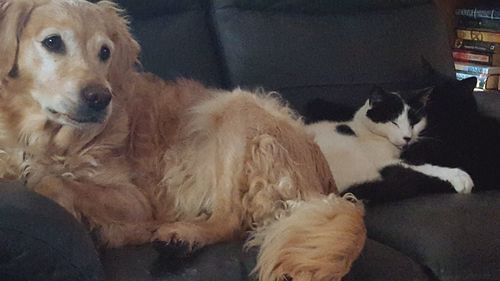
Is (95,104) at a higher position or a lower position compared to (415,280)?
higher

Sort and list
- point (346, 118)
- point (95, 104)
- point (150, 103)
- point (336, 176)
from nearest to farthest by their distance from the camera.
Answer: point (95, 104) < point (150, 103) < point (336, 176) < point (346, 118)

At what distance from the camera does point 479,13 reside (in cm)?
387

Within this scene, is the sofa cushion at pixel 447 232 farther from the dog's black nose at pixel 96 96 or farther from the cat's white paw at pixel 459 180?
→ the dog's black nose at pixel 96 96

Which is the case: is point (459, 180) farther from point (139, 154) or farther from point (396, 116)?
point (139, 154)

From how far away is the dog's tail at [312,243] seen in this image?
1598mm

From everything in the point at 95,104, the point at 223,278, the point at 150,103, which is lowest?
the point at 223,278

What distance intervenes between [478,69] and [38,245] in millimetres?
2931

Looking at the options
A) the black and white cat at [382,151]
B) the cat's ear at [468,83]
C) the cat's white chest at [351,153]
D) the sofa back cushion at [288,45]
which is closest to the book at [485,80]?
the sofa back cushion at [288,45]

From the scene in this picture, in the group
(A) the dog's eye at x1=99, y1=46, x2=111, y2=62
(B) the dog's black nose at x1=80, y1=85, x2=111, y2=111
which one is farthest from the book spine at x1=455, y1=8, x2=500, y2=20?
(B) the dog's black nose at x1=80, y1=85, x2=111, y2=111

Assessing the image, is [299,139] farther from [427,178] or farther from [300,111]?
[300,111]

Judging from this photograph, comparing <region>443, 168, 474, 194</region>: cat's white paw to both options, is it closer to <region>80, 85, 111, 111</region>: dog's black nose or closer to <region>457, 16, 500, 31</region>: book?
<region>80, 85, 111, 111</region>: dog's black nose

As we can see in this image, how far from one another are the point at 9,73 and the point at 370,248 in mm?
979

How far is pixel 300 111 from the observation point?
2.69 m

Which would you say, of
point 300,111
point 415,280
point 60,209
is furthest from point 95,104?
point 300,111
